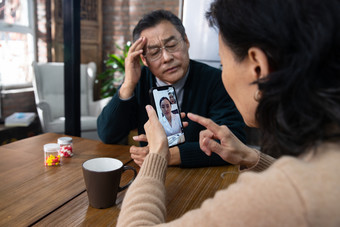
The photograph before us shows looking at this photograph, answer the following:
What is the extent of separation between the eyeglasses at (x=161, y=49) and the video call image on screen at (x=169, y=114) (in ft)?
1.22

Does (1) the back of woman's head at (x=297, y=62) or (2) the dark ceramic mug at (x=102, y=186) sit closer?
(1) the back of woman's head at (x=297, y=62)

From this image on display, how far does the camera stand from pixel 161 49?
1.32 m

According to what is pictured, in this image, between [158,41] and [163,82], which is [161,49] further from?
[163,82]

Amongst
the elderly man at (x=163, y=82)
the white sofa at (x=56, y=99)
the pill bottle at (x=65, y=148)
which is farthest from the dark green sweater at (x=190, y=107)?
the white sofa at (x=56, y=99)

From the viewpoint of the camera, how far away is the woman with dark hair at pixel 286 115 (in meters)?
0.38

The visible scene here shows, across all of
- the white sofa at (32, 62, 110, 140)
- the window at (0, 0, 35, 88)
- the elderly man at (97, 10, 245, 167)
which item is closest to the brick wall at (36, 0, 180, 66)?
the white sofa at (32, 62, 110, 140)

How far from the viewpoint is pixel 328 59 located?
16.5 inches

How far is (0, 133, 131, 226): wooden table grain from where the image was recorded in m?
0.66

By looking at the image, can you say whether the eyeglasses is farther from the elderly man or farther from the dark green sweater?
the dark green sweater

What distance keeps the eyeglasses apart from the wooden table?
0.50 meters

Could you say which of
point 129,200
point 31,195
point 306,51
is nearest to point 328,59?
point 306,51

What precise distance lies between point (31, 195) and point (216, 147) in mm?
562

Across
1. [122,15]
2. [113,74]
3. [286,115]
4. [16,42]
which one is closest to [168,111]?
[286,115]

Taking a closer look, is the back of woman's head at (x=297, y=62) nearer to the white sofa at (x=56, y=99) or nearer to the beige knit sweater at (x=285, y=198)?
the beige knit sweater at (x=285, y=198)
